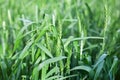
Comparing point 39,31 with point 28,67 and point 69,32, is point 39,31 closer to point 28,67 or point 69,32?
point 28,67

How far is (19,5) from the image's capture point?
3092mm

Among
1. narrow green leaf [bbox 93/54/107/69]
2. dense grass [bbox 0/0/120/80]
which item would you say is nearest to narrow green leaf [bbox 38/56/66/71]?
dense grass [bbox 0/0/120/80]

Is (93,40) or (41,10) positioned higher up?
(41,10)

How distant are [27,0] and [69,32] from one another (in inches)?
36.4

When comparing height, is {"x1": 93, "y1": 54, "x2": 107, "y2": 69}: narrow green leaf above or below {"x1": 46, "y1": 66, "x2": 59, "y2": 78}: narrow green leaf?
above

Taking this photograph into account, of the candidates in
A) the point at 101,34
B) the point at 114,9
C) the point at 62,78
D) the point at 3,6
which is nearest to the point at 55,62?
the point at 62,78

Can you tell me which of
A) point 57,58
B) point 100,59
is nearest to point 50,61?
point 57,58

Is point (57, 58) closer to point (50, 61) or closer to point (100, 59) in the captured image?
point (50, 61)

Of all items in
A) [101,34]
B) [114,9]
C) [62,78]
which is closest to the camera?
[62,78]

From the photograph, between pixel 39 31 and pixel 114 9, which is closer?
pixel 39 31

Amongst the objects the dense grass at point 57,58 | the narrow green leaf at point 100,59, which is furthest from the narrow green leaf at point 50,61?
the narrow green leaf at point 100,59

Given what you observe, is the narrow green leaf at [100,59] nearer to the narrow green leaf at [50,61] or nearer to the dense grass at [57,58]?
the dense grass at [57,58]

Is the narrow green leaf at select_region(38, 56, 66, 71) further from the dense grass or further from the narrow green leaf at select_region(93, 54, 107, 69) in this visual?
the narrow green leaf at select_region(93, 54, 107, 69)

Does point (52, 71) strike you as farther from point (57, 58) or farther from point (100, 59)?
point (100, 59)
